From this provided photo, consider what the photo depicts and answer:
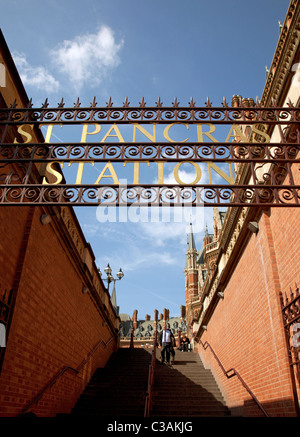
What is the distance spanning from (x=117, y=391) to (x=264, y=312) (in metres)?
6.76

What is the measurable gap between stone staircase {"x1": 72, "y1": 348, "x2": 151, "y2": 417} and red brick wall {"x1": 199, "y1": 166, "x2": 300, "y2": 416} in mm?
2916

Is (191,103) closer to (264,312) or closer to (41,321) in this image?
(264,312)

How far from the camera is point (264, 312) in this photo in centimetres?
690

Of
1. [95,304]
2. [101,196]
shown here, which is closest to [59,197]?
[101,196]

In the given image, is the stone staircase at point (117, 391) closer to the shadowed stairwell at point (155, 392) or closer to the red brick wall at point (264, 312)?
the shadowed stairwell at point (155, 392)

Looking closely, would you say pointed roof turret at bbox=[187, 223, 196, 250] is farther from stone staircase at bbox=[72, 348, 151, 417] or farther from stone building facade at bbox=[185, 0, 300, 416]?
stone building facade at bbox=[185, 0, 300, 416]

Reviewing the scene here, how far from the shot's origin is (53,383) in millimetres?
7723

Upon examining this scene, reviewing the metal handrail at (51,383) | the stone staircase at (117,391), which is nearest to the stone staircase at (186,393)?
the stone staircase at (117,391)

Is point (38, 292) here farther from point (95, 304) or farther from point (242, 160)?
point (95, 304)

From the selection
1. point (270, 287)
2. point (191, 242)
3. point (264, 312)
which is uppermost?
point (191, 242)

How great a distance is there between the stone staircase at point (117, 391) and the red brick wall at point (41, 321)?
519 millimetres

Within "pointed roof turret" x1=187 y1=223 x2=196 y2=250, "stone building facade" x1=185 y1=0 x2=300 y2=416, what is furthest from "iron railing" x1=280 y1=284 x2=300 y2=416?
"pointed roof turret" x1=187 y1=223 x2=196 y2=250

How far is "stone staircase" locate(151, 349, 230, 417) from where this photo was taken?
997cm

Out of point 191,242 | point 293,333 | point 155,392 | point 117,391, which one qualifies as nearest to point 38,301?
point 293,333
